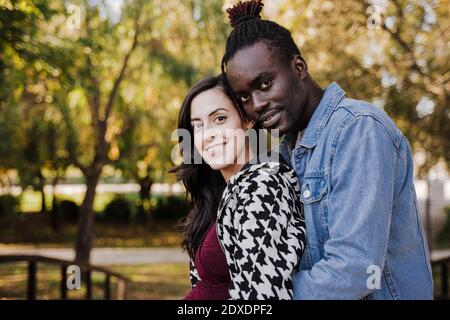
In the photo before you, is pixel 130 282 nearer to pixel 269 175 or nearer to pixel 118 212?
pixel 269 175

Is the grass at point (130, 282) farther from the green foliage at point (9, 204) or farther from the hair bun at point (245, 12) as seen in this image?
the hair bun at point (245, 12)

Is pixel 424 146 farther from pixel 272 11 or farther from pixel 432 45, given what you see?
pixel 272 11

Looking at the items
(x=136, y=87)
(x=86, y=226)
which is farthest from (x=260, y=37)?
(x=86, y=226)

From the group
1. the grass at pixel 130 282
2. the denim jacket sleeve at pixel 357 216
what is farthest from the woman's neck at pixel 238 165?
the grass at pixel 130 282

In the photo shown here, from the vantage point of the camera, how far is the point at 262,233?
1734mm

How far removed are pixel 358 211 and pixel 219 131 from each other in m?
0.79

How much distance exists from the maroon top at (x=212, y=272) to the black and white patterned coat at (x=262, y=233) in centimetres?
25

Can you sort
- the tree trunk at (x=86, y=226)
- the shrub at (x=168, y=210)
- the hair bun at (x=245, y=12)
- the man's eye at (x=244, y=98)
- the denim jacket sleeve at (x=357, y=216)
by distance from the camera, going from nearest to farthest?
the denim jacket sleeve at (x=357, y=216), the man's eye at (x=244, y=98), the hair bun at (x=245, y=12), the tree trunk at (x=86, y=226), the shrub at (x=168, y=210)

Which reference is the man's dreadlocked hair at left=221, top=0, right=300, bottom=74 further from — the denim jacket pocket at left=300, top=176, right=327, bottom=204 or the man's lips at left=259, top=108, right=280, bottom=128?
the denim jacket pocket at left=300, top=176, right=327, bottom=204

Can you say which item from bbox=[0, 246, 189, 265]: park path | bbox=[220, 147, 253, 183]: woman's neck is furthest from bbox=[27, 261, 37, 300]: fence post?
bbox=[0, 246, 189, 265]: park path

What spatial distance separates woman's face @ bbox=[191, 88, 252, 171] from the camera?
7.51 ft

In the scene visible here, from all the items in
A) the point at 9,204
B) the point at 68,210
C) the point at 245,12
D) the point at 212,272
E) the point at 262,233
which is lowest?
the point at 68,210

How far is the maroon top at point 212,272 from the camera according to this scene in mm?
2145
